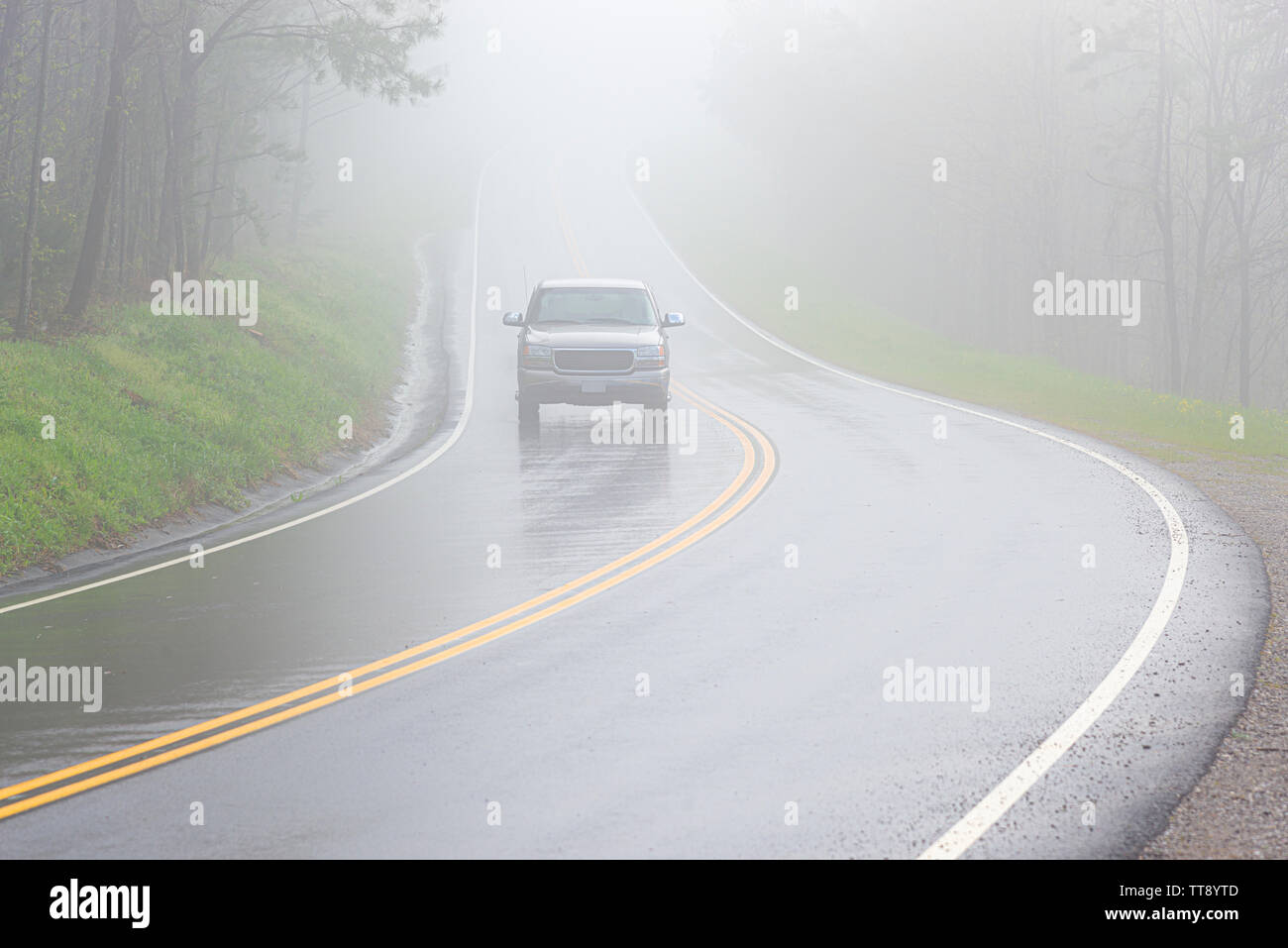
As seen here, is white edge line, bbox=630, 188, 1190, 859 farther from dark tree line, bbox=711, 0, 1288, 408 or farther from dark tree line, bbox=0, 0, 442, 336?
dark tree line, bbox=711, 0, 1288, 408

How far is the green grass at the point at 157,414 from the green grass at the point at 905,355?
40.4 feet

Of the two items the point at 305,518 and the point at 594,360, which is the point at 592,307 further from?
the point at 305,518

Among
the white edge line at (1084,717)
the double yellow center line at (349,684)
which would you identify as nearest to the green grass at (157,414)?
the double yellow center line at (349,684)

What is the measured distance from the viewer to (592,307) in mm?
20031

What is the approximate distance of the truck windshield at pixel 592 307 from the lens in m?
19.8

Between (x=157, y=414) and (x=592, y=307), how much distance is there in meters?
7.05

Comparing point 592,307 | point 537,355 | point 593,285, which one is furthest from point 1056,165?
point 537,355

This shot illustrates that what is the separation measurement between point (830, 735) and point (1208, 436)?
17.3 meters

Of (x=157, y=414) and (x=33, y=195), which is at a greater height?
(x=33, y=195)

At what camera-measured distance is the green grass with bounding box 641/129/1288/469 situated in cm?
2172

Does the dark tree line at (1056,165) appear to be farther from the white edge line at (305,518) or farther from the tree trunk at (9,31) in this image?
the tree trunk at (9,31)

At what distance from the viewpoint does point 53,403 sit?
1441cm

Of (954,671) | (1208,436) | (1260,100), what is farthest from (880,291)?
(954,671)

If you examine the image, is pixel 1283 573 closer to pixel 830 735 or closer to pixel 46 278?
pixel 830 735
